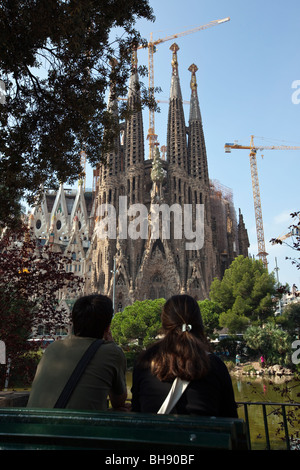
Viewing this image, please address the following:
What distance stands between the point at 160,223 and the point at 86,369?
38271 millimetres

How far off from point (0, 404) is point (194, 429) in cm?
291

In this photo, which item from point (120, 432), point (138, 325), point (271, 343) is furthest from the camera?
point (138, 325)

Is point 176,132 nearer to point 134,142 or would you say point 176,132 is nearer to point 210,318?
point 134,142

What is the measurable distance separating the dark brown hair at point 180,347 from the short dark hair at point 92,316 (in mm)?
388

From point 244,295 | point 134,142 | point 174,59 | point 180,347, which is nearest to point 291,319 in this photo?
point 244,295

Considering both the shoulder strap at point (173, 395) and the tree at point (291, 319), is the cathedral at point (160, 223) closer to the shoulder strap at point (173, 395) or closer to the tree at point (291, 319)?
the tree at point (291, 319)

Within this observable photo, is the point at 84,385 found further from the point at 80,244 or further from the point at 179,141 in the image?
the point at 80,244

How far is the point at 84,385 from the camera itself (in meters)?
1.94

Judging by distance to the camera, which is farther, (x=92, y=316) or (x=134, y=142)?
(x=134, y=142)

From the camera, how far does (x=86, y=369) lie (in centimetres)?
199

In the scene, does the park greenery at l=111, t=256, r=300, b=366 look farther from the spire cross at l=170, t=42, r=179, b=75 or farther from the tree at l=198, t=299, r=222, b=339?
the spire cross at l=170, t=42, r=179, b=75

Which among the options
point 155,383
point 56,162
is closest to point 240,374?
point 56,162

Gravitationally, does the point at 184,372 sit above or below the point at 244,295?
below

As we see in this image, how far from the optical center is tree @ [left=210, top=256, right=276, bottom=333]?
28.5m
